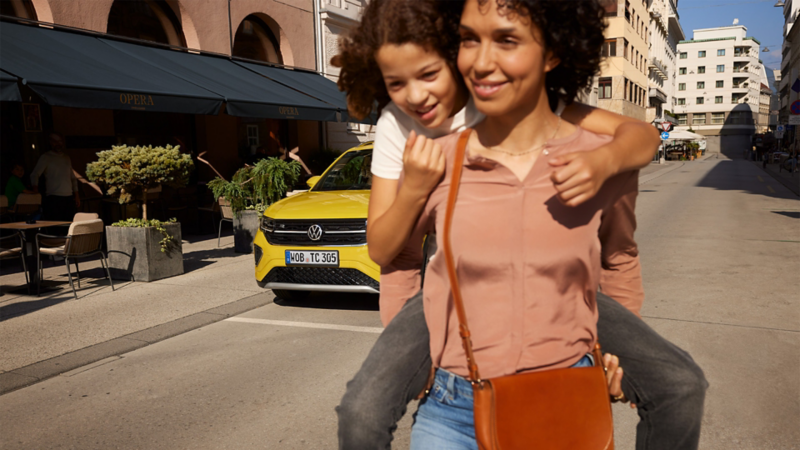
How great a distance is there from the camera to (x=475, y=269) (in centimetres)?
142

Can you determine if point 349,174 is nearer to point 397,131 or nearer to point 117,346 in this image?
point 117,346

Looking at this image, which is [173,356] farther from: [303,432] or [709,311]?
[709,311]

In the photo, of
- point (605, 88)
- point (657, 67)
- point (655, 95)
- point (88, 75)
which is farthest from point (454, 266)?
point (657, 67)

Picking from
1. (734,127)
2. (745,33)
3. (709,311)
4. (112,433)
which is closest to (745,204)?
(709,311)

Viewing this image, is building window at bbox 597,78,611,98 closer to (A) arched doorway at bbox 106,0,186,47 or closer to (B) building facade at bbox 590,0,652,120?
(B) building facade at bbox 590,0,652,120

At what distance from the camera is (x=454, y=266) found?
1412 millimetres

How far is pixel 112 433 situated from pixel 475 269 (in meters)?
3.09

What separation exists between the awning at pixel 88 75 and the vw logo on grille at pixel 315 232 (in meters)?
4.61

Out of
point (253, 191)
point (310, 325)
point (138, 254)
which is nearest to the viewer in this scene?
point (310, 325)

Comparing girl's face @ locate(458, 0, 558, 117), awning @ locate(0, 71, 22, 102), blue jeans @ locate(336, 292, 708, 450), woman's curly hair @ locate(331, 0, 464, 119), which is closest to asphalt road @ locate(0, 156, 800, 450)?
blue jeans @ locate(336, 292, 708, 450)

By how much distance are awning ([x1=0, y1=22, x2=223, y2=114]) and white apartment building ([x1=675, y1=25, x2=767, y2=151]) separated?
109168 millimetres

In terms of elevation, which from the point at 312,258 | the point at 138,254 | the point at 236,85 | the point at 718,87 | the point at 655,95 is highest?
the point at 718,87

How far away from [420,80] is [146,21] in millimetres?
13324

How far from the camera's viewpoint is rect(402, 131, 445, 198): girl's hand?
139 cm
